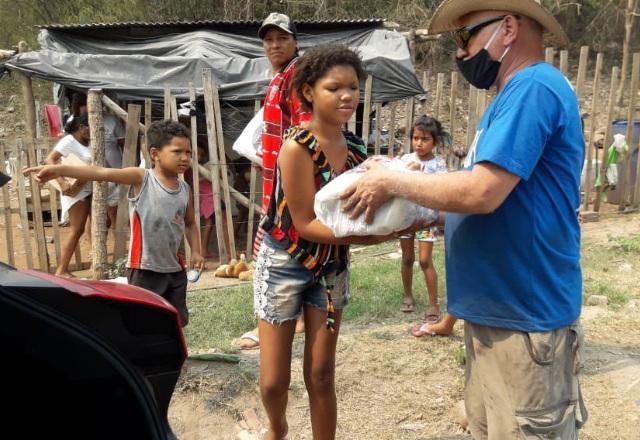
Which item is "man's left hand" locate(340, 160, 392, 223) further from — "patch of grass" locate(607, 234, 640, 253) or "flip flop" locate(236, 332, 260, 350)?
"patch of grass" locate(607, 234, 640, 253)

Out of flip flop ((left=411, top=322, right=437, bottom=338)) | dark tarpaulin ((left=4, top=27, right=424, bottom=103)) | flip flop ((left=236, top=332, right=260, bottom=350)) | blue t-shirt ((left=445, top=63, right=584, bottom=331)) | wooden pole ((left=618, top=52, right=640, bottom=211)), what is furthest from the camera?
wooden pole ((left=618, top=52, right=640, bottom=211))

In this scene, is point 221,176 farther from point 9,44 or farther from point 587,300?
point 9,44

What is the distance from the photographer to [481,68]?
217 cm

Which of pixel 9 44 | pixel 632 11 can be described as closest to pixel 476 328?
pixel 632 11

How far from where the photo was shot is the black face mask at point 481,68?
214cm

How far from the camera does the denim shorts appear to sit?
2.60 metres

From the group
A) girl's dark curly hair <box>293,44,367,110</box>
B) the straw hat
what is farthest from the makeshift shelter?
the straw hat

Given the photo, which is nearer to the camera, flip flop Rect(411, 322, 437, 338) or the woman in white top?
flip flop Rect(411, 322, 437, 338)

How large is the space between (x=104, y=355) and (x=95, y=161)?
5559mm

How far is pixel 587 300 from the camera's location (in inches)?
210

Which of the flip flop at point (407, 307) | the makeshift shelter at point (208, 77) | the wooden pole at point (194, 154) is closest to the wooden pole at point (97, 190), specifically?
the makeshift shelter at point (208, 77)

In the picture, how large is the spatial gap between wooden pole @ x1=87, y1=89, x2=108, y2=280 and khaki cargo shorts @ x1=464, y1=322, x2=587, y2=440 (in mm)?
5224

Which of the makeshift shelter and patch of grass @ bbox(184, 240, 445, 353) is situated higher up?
the makeshift shelter

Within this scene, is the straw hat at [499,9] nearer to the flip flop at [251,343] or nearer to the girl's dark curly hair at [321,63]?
the girl's dark curly hair at [321,63]
